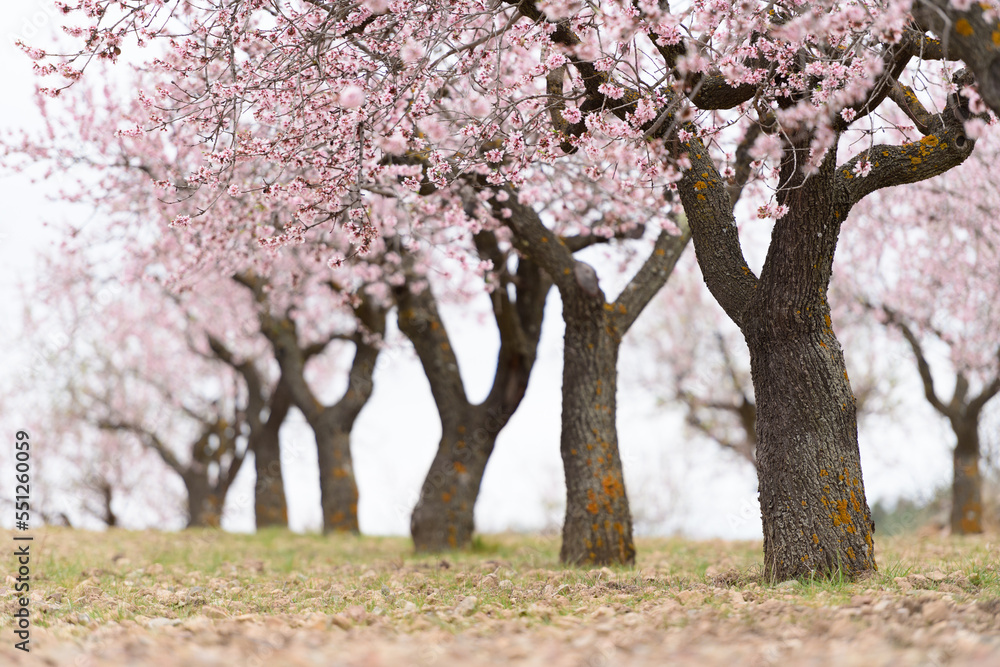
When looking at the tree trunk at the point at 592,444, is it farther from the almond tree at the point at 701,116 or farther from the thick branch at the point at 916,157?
the thick branch at the point at 916,157

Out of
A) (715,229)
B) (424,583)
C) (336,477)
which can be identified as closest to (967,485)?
(715,229)

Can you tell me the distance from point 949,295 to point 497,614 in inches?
548

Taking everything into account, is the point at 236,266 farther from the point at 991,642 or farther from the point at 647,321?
the point at 647,321

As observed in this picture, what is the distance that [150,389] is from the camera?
2127 centimetres

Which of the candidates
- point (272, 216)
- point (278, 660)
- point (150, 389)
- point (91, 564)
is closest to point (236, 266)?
point (272, 216)

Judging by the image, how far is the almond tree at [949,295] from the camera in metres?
14.5

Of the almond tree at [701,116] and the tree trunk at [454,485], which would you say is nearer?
the almond tree at [701,116]

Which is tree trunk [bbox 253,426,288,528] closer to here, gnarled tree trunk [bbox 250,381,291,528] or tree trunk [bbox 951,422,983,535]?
gnarled tree trunk [bbox 250,381,291,528]

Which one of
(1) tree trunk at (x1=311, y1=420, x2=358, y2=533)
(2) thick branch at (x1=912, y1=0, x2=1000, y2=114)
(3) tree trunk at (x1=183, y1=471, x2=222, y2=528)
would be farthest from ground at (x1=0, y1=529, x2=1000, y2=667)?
(3) tree trunk at (x1=183, y1=471, x2=222, y2=528)

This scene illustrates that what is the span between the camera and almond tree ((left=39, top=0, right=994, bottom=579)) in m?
6.12

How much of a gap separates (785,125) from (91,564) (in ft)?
26.1

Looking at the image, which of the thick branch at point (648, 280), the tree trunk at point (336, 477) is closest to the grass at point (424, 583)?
the thick branch at point (648, 280)

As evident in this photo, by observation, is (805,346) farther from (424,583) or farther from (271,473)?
(271,473)

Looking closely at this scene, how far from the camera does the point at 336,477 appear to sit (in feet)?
49.6
